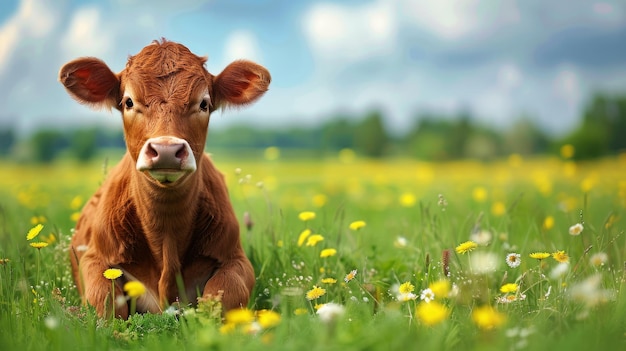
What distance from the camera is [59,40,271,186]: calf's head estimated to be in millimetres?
3801

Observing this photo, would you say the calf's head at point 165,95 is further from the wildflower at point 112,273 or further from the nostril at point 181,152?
the wildflower at point 112,273

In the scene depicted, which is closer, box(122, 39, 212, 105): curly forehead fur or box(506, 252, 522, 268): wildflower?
box(506, 252, 522, 268): wildflower

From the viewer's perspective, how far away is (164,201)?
4.38 metres

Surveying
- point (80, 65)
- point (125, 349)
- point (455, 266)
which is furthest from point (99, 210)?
point (455, 266)

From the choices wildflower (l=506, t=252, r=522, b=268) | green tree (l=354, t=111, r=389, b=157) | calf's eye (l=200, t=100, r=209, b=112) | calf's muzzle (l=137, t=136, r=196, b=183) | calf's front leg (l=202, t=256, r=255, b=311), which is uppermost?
calf's eye (l=200, t=100, r=209, b=112)

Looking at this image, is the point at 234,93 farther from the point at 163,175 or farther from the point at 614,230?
the point at 614,230

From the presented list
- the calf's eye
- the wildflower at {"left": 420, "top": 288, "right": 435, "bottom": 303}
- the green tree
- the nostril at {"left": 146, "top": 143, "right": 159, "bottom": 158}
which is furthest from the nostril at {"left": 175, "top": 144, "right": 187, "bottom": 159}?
the green tree

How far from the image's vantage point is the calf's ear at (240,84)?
15.7 feet

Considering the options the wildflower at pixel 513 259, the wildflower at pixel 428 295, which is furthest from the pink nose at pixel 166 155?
the wildflower at pixel 513 259

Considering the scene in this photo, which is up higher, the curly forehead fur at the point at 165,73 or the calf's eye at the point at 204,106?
the curly forehead fur at the point at 165,73

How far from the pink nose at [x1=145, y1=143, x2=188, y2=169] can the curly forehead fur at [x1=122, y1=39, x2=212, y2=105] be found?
533 millimetres

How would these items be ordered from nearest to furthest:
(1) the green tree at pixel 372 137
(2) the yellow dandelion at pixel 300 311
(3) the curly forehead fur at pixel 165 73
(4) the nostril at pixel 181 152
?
(2) the yellow dandelion at pixel 300 311, (4) the nostril at pixel 181 152, (3) the curly forehead fur at pixel 165 73, (1) the green tree at pixel 372 137

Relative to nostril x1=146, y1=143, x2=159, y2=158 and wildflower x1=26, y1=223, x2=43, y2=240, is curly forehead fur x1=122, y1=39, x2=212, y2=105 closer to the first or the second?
nostril x1=146, y1=143, x2=159, y2=158

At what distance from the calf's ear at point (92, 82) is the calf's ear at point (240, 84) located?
718 mm
